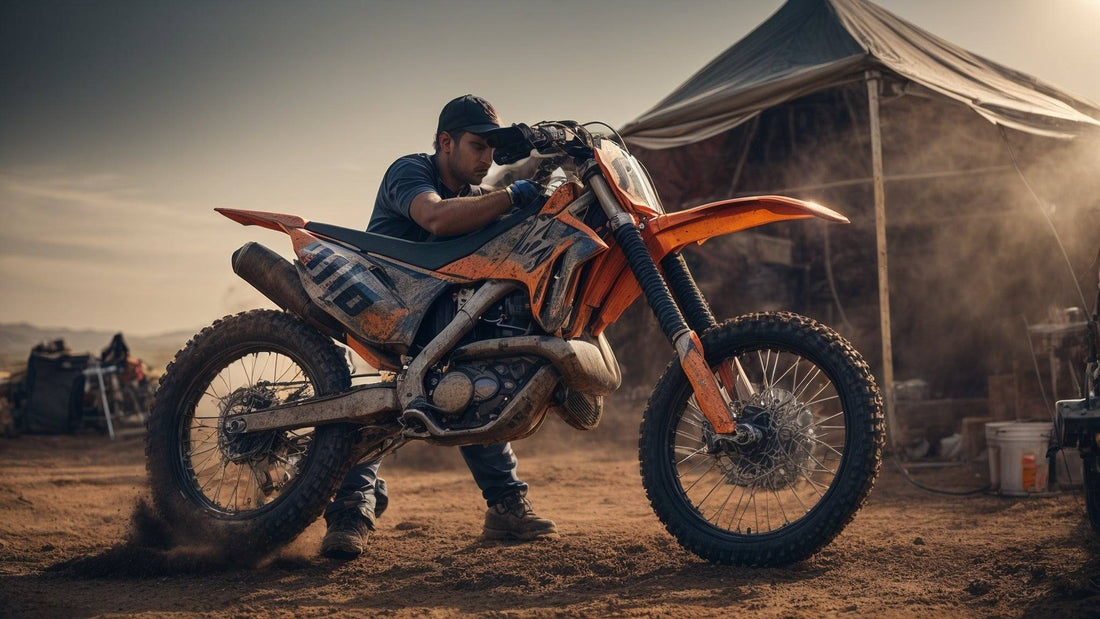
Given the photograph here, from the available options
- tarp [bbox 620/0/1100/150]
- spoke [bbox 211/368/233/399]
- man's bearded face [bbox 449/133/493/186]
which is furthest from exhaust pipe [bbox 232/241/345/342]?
tarp [bbox 620/0/1100/150]

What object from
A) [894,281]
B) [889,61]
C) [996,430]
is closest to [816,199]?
[894,281]

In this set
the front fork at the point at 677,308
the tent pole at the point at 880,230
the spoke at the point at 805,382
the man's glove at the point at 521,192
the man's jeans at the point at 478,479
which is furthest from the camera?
the tent pole at the point at 880,230

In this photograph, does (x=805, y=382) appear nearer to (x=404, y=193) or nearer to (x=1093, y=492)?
(x=1093, y=492)

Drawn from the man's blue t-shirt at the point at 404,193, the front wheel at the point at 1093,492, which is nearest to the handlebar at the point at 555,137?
the man's blue t-shirt at the point at 404,193

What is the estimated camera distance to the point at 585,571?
3.27 m

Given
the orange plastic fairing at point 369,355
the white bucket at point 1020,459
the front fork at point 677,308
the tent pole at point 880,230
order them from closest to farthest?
1. the front fork at point 677,308
2. the orange plastic fairing at point 369,355
3. the white bucket at point 1020,459
4. the tent pole at point 880,230

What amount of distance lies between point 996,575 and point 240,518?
268 cm

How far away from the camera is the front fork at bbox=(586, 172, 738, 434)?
124 inches

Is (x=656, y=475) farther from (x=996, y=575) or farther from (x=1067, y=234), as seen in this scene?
(x=1067, y=234)

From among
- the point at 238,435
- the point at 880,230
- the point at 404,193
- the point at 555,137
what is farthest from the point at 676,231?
the point at 880,230

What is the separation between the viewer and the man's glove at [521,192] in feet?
11.4

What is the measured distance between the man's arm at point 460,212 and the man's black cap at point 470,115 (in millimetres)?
426

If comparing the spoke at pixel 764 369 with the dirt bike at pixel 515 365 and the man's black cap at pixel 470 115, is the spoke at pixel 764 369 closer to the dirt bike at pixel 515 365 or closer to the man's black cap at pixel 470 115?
the dirt bike at pixel 515 365

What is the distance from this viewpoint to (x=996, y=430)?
5312 millimetres
